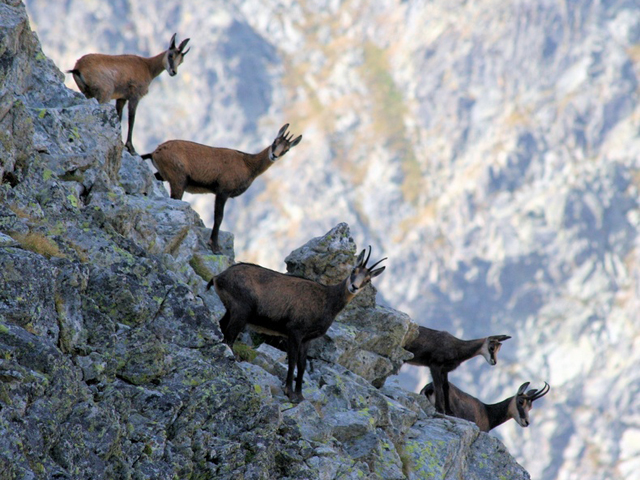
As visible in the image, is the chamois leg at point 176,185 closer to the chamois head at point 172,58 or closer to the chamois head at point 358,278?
the chamois head at point 172,58

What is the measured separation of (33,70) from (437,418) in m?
11.2

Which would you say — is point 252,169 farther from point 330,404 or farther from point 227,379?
point 227,379

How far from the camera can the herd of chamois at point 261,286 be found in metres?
14.6

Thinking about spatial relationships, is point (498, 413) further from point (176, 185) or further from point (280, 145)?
point (176, 185)

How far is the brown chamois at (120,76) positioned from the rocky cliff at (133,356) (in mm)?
1645

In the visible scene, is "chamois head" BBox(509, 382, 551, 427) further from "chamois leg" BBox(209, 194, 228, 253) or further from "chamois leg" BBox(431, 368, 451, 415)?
"chamois leg" BBox(209, 194, 228, 253)

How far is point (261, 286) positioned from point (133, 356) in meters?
3.90

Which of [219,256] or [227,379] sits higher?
[219,256]

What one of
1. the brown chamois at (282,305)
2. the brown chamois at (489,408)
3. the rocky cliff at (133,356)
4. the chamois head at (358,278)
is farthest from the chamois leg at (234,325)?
the brown chamois at (489,408)

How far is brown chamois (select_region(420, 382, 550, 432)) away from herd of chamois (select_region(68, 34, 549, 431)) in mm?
27

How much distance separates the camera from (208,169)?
773 inches

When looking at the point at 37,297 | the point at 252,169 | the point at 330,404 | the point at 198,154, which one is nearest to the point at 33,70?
the point at 198,154

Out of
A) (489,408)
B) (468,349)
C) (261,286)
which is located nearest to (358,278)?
(261,286)

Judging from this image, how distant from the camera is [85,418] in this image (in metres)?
9.70
